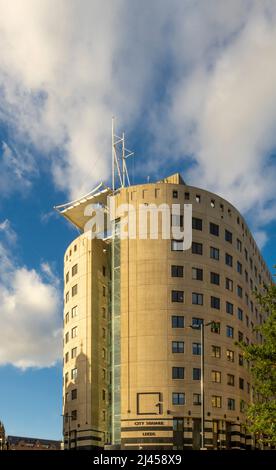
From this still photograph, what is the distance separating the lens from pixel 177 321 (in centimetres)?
9650

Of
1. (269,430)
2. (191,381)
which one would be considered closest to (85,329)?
(191,381)

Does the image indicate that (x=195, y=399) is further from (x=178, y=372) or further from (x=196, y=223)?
(x=196, y=223)

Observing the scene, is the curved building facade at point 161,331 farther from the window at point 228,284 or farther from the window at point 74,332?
the window at point 74,332

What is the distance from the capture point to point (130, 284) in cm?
9919

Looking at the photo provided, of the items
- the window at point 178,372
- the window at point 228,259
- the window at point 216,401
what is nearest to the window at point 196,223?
the window at point 228,259

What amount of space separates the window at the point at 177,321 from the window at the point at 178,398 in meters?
9.94

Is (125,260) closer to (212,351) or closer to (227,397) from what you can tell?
(212,351)

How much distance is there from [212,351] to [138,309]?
13023 millimetres

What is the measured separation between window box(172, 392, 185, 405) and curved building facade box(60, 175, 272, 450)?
14 centimetres

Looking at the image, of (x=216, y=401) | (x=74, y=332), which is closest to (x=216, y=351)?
(x=216, y=401)

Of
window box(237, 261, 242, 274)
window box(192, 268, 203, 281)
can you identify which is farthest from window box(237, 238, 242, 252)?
window box(192, 268, 203, 281)

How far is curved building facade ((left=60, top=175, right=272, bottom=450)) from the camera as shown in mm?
93938

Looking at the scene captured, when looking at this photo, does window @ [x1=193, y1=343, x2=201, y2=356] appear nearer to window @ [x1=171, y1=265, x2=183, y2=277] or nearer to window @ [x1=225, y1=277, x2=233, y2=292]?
window @ [x1=171, y1=265, x2=183, y2=277]

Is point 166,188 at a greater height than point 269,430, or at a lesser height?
greater
